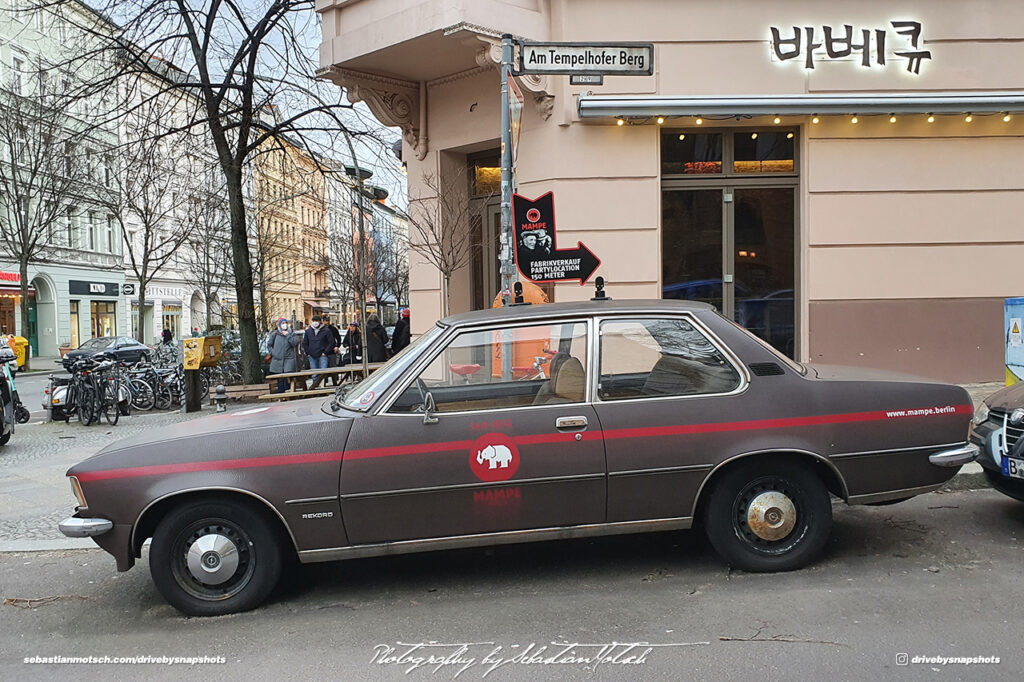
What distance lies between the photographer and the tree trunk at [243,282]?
1584 centimetres

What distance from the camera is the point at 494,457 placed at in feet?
14.3

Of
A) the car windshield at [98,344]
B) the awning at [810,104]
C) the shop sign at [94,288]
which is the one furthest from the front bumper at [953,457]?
the shop sign at [94,288]

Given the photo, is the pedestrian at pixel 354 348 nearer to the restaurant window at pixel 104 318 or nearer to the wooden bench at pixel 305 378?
the wooden bench at pixel 305 378

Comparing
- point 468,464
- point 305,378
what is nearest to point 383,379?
point 468,464

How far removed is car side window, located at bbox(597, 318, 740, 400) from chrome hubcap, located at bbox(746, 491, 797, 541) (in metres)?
0.67

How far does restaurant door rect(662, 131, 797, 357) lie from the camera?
442 inches

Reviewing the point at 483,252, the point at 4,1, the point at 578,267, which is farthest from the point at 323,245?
the point at 578,267

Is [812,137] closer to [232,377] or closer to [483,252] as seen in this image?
[483,252]

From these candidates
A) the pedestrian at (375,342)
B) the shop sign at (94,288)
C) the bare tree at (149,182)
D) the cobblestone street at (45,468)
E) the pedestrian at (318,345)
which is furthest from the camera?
the shop sign at (94,288)

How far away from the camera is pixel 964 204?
35.6 ft

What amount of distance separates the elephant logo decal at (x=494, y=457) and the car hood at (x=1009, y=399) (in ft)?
11.1

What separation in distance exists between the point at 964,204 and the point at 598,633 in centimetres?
956

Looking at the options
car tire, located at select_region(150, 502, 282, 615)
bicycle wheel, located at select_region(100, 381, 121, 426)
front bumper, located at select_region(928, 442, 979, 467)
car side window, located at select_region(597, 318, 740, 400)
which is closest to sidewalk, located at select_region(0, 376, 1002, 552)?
bicycle wheel, located at select_region(100, 381, 121, 426)

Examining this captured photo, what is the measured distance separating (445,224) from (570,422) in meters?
7.96
